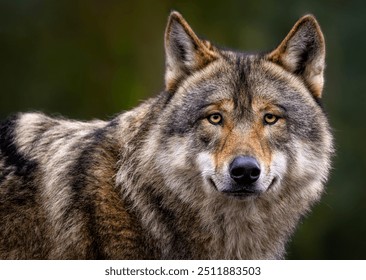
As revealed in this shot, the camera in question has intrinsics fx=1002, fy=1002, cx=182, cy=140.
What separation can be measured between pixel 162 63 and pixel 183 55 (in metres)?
9.46

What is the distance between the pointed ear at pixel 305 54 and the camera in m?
7.32

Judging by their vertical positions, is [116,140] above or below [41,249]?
above

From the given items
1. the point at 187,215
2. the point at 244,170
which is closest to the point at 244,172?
the point at 244,170

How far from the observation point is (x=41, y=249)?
734 cm

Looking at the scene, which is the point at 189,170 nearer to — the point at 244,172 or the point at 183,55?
the point at 244,172

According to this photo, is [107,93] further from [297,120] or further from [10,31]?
[297,120]

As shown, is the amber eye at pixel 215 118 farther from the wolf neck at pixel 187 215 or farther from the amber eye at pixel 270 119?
the wolf neck at pixel 187 215

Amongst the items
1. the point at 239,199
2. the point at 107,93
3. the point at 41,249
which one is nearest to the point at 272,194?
the point at 239,199

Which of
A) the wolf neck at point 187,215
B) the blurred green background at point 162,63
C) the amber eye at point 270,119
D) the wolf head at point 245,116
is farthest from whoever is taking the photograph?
the blurred green background at point 162,63

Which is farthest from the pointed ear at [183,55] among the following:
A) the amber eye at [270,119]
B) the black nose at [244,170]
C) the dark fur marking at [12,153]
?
the dark fur marking at [12,153]

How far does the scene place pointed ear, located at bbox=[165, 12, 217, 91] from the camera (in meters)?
7.34

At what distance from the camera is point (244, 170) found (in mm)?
6746

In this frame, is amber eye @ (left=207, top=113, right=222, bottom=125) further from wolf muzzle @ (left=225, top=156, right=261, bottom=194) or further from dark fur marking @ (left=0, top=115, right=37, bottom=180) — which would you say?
dark fur marking @ (left=0, top=115, right=37, bottom=180)

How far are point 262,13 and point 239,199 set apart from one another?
11.2m
